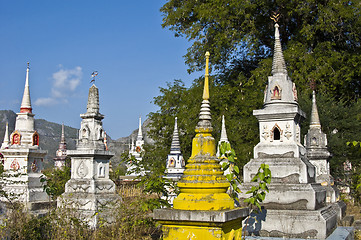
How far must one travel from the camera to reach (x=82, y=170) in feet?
39.3

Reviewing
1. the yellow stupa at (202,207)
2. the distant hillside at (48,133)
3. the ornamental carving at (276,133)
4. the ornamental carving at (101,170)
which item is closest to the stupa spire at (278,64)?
the ornamental carving at (276,133)

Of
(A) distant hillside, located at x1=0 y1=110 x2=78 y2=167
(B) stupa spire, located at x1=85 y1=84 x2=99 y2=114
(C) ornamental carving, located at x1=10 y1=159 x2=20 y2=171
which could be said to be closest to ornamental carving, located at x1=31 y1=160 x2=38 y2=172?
(C) ornamental carving, located at x1=10 y1=159 x2=20 y2=171

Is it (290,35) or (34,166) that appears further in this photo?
(290,35)

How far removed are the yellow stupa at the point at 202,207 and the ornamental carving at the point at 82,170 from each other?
7.83m

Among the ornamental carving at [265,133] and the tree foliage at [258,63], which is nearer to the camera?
the ornamental carving at [265,133]

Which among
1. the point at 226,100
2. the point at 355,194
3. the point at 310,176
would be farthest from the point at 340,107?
the point at 310,176

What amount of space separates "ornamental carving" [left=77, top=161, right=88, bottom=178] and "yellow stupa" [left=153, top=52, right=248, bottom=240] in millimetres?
7834

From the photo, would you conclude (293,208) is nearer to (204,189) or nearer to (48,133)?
(204,189)

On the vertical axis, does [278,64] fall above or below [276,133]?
above

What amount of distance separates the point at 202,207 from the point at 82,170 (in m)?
8.34

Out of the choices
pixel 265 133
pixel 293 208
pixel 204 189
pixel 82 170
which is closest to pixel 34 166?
pixel 82 170

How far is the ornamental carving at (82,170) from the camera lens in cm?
1196

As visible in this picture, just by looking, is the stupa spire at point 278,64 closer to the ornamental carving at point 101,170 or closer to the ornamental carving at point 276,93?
the ornamental carving at point 276,93

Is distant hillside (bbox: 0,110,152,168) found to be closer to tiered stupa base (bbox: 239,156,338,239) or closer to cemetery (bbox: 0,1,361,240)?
cemetery (bbox: 0,1,361,240)
